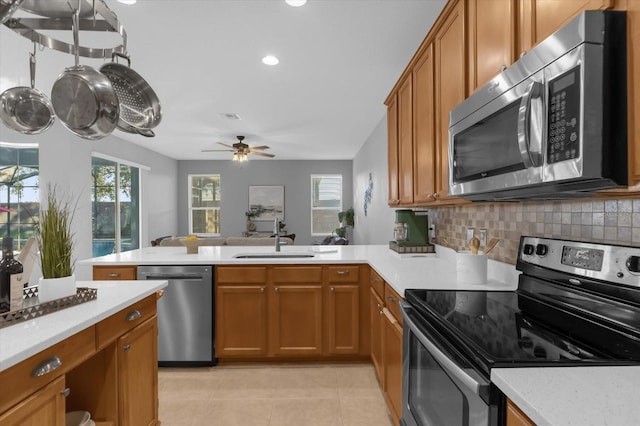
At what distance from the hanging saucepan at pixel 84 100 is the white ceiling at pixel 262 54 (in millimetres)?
1135

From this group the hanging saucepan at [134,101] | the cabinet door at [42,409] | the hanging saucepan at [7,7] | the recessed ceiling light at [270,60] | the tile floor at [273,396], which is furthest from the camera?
the recessed ceiling light at [270,60]

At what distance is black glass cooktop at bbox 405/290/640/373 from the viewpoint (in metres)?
0.88

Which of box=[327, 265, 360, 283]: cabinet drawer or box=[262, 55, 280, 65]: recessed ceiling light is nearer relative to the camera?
box=[327, 265, 360, 283]: cabinet drawer

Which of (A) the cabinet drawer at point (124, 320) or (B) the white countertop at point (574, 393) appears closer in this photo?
(B) the white countertop at point (574, 393)

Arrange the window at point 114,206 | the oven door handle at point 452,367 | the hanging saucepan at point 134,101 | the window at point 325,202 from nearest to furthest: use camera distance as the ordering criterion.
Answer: the oven door handle at point 452,367
the hanging saucepan at point 134,101
the window at point 114,206
the window at point 325,202

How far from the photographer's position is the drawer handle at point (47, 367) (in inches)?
40.9

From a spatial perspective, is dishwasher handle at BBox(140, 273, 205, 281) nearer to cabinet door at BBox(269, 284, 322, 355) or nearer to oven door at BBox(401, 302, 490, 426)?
cabinet door at BBox(269, 284, 322, 355)

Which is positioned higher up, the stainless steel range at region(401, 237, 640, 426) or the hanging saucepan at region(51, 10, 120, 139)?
the hanging saucepan at region(51, 10, 120, 139)

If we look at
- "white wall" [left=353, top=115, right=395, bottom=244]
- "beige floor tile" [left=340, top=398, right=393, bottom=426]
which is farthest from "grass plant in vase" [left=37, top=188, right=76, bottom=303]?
"white wall" [left=353, top=115, right=395, bottom=244]

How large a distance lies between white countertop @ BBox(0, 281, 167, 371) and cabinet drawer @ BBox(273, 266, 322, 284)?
119 centimetres

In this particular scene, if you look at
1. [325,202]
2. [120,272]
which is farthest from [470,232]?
[325,202]

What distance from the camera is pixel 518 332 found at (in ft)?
3.55

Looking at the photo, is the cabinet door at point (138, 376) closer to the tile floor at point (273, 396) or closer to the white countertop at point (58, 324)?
the white countertop at point (58, 324)

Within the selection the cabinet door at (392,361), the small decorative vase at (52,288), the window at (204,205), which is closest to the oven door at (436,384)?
the cabinet door at (392,361)
